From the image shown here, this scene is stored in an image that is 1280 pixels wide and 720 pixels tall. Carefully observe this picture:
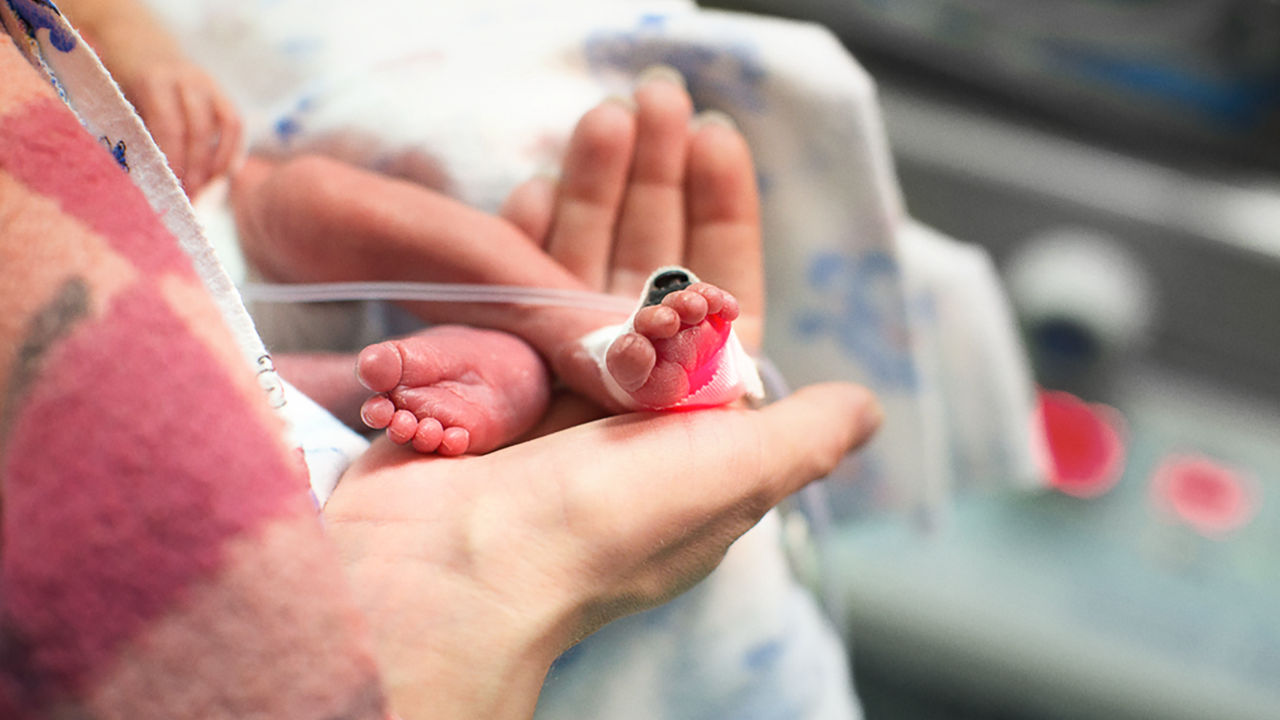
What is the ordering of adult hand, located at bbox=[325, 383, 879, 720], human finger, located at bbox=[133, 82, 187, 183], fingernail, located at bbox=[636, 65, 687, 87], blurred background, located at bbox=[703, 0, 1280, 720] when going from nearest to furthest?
adult hand, located at bbox=[325, 383, 879, 720] → human finger, located at bbox=[133, 82, 187, 183] → fingernail, located at bbox=[636, 65, 687, 87] → blurred background, located at bbox=[703, 0, 1280, 720]

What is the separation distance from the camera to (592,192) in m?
0.47

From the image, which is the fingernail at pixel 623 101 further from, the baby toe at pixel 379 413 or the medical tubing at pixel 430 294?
the baby toe at pixel 379 413

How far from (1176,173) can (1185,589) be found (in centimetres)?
51

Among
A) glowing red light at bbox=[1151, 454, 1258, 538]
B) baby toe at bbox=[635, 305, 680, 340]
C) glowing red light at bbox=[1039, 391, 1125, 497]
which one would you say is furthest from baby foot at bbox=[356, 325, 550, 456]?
glowing red light at bbox=[1151, 454, 1258, 538]

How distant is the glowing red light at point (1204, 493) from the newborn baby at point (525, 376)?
88 cm

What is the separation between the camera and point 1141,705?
88cm

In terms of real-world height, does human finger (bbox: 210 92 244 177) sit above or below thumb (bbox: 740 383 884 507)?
above

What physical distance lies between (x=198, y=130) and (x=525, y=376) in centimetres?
26

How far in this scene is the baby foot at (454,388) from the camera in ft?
1.19

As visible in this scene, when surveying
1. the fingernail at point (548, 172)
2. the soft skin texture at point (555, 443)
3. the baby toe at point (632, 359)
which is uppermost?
the baby toe at point (632, 359)

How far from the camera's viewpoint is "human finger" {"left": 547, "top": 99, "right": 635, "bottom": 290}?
1.53 feet

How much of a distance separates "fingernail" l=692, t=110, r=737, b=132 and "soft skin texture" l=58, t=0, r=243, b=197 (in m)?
0.29

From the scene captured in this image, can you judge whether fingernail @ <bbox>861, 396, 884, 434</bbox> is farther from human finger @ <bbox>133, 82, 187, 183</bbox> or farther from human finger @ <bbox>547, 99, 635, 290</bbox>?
human finger @ <bbox>133, 82, 187, 183</bbox>

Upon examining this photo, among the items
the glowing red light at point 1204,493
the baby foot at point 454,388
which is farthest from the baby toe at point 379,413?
the glowing red light at point 1204,493
